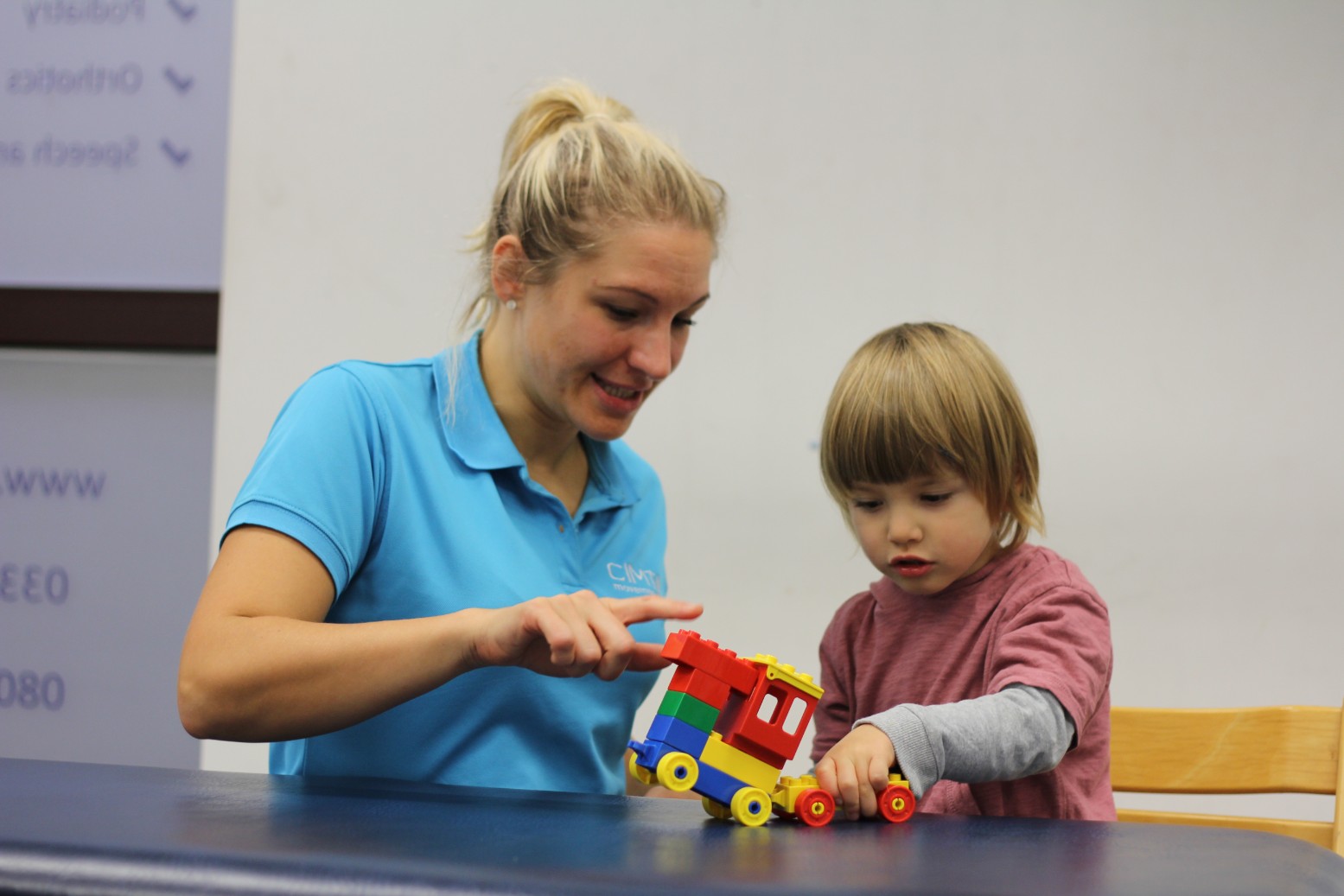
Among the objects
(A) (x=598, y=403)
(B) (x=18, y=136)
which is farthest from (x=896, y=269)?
(B) (x=18, y=136)

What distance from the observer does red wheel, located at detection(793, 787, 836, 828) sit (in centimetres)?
72

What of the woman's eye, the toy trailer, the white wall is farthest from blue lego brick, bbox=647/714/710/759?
the white wall

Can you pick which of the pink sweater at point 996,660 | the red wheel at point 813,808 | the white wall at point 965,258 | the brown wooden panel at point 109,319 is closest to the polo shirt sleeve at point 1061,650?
the pink sweater at point 996,660

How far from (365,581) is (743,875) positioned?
0.59 m

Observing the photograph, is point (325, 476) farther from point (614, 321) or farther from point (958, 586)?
point (958, 586)

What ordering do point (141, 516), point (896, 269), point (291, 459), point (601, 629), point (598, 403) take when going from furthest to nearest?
point (141, 516) → point (896, 269) → point (598, 403) → point (291, 459) → point (601, 629)

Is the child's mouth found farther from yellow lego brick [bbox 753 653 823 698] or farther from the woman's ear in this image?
the woman's ear

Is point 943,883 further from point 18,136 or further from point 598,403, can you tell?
point 18,136

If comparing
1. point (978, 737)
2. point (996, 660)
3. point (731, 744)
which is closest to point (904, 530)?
point (996, 660)

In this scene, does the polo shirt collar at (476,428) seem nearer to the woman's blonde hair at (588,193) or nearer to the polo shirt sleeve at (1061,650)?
the woman's blonde hair at (588,193)

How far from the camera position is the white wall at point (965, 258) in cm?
168

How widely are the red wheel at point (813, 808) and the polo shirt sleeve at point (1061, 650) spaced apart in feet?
0.75

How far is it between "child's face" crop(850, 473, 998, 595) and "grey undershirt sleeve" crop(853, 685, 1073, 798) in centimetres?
20

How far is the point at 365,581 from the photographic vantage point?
102 centimetres
